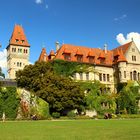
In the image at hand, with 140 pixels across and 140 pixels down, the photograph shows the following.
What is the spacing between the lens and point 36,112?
135ft

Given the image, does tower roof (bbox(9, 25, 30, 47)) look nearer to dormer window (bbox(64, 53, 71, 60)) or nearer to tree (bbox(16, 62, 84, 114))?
dormer window (bbox(64, 53, 71, 60))

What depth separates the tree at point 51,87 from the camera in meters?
44.8

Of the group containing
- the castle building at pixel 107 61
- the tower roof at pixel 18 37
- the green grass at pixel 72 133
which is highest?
the tower roof at pixel 18 37

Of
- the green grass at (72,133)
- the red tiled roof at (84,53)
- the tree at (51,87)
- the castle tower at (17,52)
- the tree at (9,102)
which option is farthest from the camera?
the castle tower at (17,52)

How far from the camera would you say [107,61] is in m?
62.9

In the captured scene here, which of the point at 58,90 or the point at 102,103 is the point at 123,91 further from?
the point at 58,90

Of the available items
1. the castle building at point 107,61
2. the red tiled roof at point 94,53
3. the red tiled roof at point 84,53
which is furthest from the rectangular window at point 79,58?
the red tiled roof at point 84,53

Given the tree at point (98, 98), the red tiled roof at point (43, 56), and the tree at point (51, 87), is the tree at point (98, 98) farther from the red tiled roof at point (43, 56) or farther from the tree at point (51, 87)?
the red tiled roof at point (43, 56)

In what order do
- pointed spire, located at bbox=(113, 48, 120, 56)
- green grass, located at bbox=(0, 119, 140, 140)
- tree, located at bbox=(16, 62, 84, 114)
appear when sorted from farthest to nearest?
pointed spire, located at bbox=(113, 48, 120, 56) → tree, located at bbox=(16, 62, 84, 114) → green grass, located at bbox=(0, 119, 140, 140)

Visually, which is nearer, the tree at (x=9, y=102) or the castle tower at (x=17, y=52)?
the tree at (x=9, y=102)

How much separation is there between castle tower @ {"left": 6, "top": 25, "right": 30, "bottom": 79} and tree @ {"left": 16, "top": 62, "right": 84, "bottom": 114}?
26.3m

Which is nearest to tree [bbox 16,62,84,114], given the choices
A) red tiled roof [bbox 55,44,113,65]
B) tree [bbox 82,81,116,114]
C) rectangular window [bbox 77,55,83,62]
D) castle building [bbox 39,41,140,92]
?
tree [bbox 82,81,116,114]

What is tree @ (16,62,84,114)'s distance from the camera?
4484 centimetres

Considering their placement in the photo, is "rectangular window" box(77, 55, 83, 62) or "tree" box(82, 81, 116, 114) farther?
"rectangular window" box(77, 55, 83, 62)
